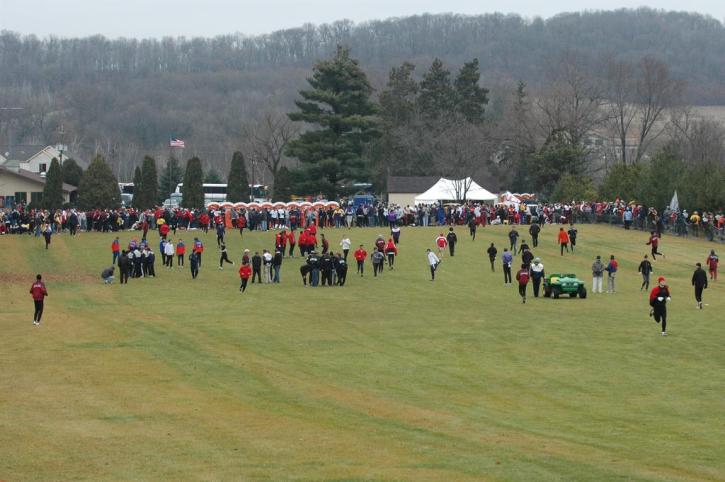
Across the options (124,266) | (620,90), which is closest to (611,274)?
(124,266)

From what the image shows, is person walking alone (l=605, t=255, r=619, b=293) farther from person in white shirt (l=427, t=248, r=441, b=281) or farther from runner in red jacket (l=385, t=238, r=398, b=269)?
runner in red jacket (l=385, t=238, r=398, b=269)

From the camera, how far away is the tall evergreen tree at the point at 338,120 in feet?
318

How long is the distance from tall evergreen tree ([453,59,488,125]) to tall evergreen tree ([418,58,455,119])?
3.69 ft

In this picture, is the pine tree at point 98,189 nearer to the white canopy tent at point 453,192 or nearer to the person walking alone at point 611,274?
the white canopy tent at point 453,192

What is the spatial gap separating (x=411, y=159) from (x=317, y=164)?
25740mm

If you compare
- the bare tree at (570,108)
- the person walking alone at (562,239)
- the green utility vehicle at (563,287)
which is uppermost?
the bare tree at (570,108)

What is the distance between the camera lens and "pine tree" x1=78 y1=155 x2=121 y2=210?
95062 millimetres

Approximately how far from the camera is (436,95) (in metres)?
127

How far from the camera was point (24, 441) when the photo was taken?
1988cm

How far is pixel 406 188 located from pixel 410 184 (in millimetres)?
821

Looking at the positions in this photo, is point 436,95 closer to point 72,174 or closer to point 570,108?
point 570,108

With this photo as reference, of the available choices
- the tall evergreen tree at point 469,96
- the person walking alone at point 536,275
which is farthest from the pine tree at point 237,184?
the person walking alone at point 536,275

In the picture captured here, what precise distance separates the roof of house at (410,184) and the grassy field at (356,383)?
59.5 meters

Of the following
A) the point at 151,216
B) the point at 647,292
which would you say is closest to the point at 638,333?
the point at 647,292
